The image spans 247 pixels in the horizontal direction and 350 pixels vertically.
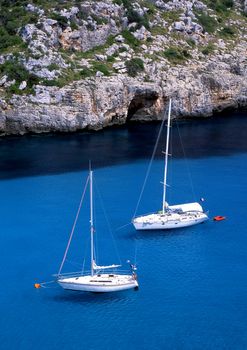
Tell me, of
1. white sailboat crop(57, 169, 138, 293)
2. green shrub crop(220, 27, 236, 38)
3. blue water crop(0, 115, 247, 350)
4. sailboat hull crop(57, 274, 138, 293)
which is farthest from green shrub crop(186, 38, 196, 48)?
sailboat hull crop(57, 274, 138, 293)

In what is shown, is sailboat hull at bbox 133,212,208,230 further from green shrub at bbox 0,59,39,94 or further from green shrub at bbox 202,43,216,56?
green shrub at bbox 202,43,216,56

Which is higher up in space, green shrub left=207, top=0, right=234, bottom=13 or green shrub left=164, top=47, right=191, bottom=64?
green shrub left=207, top=0, right=234, bottom=13

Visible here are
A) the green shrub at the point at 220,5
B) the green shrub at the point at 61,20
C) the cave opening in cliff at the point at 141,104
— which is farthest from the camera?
the green shrub at the point at 220,5

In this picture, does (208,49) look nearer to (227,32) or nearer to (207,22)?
(207,22)

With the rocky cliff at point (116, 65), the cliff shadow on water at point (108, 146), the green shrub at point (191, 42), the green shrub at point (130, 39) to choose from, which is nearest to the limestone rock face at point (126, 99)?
the rocky cliff at point (116, 65)

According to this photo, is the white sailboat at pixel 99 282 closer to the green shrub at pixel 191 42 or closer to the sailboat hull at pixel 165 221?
the sailboat hull at pixel 165 221

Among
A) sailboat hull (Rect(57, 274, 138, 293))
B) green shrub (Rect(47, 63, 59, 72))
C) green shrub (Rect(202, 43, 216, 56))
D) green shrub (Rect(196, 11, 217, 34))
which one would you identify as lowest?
sailboat hull (Rect(57, 274, 138, 293))
